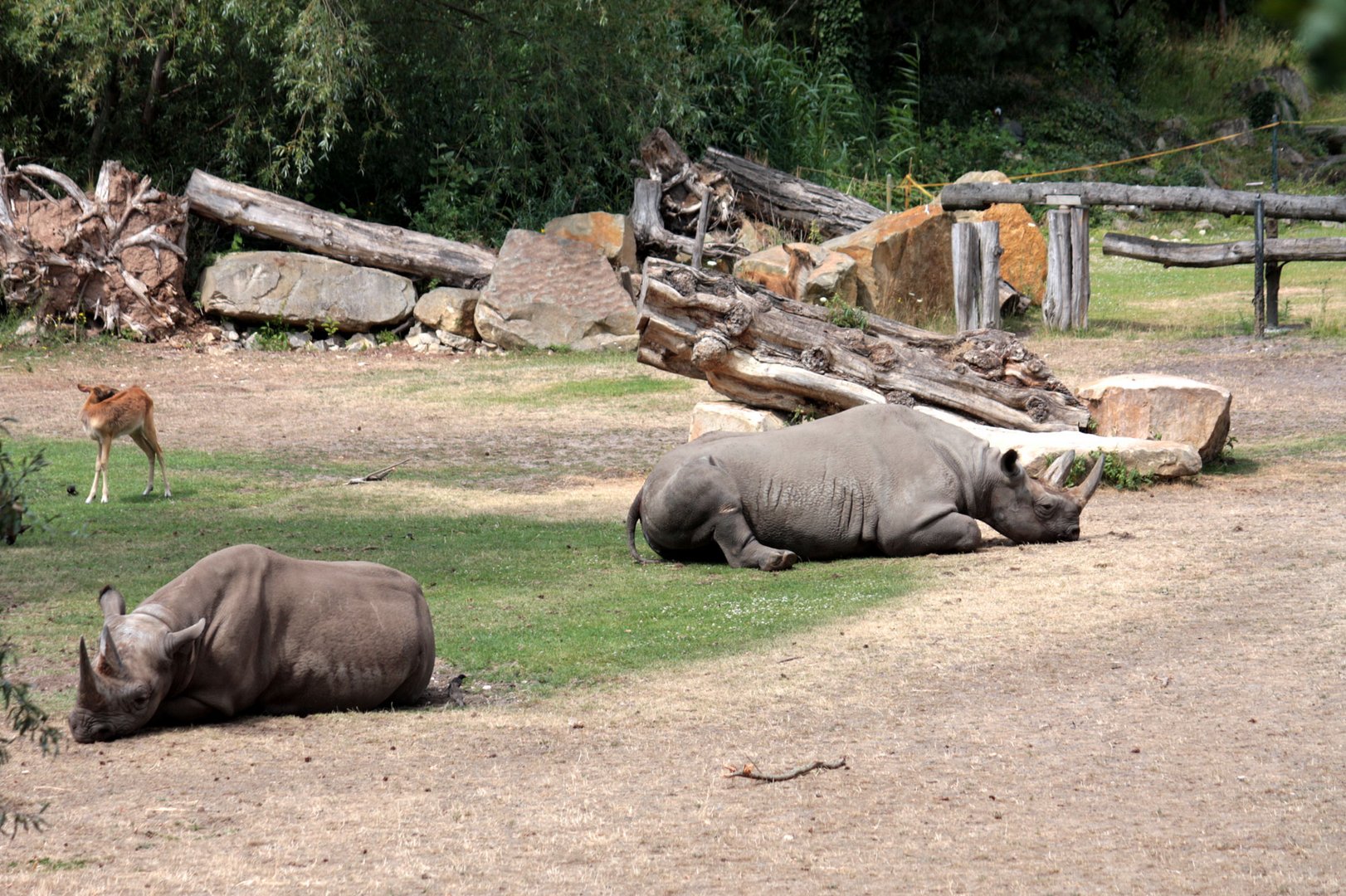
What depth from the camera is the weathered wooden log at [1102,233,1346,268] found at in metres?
18.8

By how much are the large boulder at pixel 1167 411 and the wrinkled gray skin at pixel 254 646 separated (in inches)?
320

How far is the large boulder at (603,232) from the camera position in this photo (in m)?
22.3

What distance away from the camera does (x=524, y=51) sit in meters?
22.2

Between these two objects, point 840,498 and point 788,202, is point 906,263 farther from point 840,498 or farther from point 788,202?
point 840,498

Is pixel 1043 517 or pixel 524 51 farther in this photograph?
pixel 524 51

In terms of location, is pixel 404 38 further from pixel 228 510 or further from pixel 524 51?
pixel 228 510

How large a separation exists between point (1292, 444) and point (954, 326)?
7.67 meters

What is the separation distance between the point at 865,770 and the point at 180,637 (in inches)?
110

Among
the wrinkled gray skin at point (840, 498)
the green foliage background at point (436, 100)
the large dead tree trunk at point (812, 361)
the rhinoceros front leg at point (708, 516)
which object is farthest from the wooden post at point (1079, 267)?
the rhinoceros front leg at point (708, 516)

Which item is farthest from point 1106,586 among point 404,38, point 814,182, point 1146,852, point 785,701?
point 814,182

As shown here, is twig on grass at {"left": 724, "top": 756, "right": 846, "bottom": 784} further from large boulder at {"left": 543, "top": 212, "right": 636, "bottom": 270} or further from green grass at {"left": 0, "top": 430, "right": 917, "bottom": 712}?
large boulder at {"left": 543, "top": 212, "right": 636, "bottom": 270}

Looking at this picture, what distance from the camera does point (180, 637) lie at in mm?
5848

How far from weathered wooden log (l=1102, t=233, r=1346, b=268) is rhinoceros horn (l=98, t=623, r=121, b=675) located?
1675 cm

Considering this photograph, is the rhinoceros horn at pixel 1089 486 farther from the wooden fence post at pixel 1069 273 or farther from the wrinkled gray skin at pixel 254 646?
the wooden fence post at pixel 1069 273
